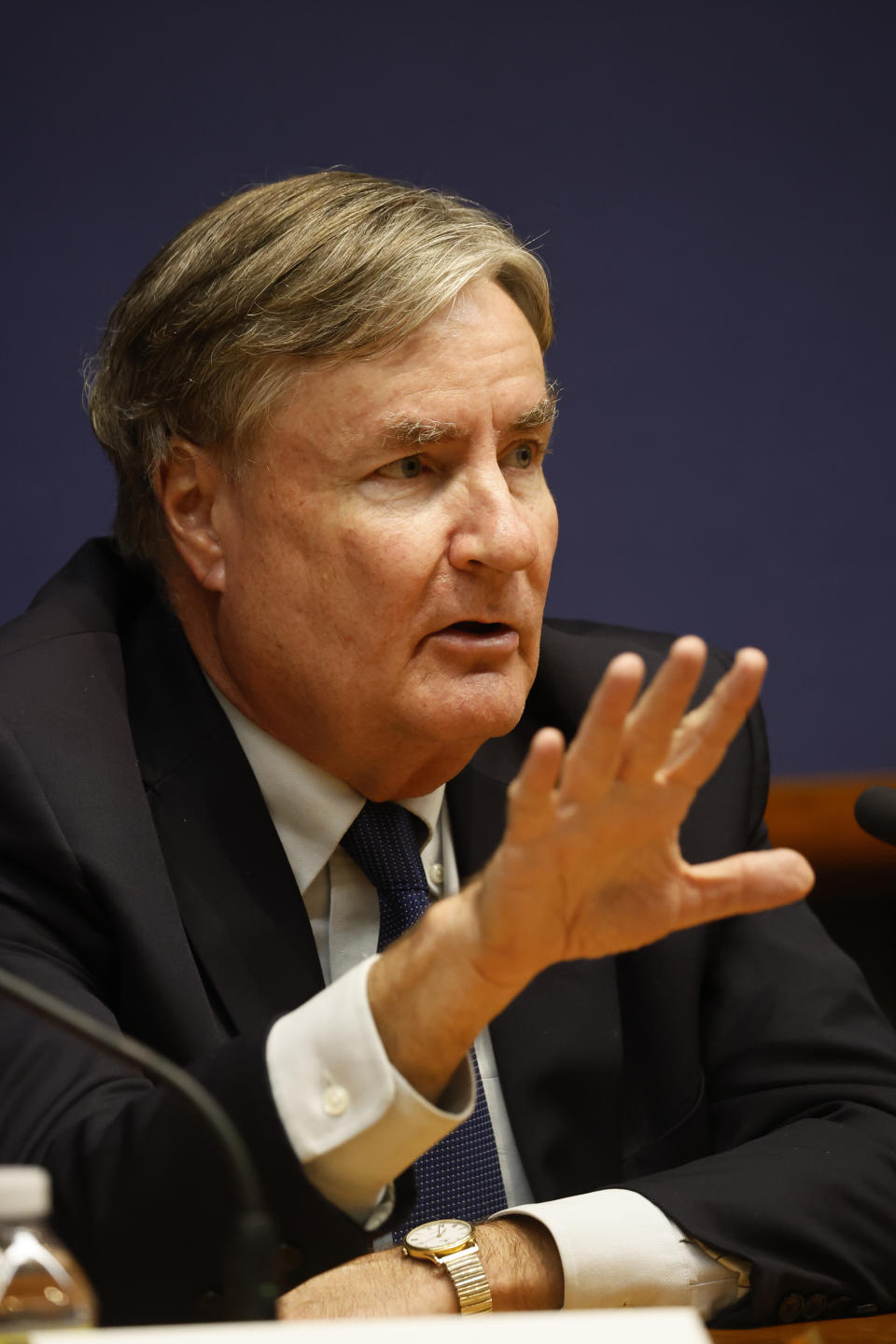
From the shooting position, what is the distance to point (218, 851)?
62.5 inches

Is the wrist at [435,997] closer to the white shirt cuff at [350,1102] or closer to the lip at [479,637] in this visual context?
the white shirt cuff at [350,1102]

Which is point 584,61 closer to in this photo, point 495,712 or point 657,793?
point 495,712

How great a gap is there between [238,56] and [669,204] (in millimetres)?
762

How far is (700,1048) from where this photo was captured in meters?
1.79

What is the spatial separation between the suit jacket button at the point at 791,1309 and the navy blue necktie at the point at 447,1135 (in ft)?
0.94

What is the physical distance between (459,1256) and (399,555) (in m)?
0.67

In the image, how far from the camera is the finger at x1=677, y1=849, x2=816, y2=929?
105 centimetres

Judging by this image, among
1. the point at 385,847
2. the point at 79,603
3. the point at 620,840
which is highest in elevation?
Result: the point at 620,840

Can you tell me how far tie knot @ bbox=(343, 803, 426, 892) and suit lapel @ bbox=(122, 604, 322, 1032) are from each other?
96 mm

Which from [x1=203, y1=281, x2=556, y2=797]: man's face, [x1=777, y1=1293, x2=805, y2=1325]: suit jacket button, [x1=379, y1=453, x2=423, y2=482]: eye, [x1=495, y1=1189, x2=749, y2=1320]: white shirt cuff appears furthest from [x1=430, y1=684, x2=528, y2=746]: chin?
[x1=777, y1=1293, x2=805, y2=1325]: suit jacket button

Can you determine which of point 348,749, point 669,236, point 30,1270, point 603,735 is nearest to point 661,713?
point 603,735

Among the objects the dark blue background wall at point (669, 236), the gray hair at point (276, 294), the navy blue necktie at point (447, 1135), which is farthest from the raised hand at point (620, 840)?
the dark blue background wall at point (669, 236)

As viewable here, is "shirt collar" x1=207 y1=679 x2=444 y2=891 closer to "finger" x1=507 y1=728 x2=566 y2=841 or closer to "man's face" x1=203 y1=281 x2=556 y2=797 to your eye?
"man's face" x1=203 y1=281 x2=556 y2=797

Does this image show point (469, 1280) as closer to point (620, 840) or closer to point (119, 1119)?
point (119, 1119)
